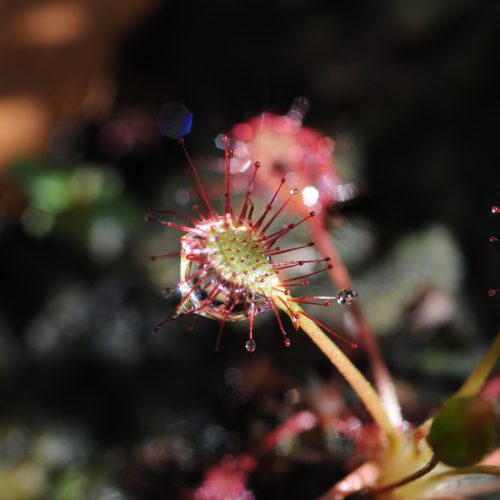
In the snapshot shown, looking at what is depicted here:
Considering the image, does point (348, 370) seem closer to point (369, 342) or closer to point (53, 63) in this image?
point (369, 342)

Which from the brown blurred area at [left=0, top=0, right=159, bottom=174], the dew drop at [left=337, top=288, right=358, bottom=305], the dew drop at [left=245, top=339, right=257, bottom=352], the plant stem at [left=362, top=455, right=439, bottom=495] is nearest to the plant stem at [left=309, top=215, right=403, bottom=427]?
the plant stem at [left=362, top=455, right=439, bottom=495]

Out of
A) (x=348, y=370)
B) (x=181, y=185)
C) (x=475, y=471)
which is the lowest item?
(x=475, y=471)

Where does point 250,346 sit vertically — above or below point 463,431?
above

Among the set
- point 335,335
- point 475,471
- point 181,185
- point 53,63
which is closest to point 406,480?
point 475,471

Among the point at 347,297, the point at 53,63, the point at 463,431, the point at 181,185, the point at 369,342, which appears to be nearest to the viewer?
the point at 463,431

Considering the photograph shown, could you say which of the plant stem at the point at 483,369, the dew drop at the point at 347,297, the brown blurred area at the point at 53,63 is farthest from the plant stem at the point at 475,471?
the brown blurred area at the point at 53,63

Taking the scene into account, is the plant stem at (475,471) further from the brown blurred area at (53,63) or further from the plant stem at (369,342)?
the brown blurred area at (53,63)

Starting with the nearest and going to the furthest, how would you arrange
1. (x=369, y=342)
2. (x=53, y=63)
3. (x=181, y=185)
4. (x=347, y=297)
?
(x=347, y=297) → (x=369, y=342) → (x=181, y=185) → (x=53, y=63)
